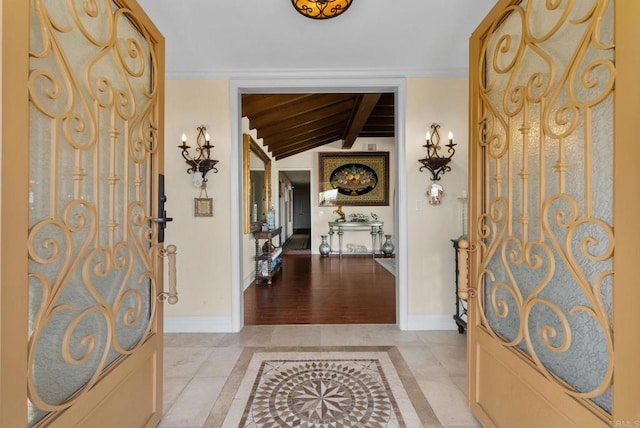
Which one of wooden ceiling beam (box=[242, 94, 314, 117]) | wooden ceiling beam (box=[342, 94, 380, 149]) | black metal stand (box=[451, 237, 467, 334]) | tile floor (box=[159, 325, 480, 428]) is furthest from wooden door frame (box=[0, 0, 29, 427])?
wooden ceiling beam (box=[342, 94, 380, 149])

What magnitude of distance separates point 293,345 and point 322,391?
63cm

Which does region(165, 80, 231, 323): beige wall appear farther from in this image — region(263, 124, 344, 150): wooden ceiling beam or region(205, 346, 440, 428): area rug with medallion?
region(263, 124, 344, 150): wooden ceiling beam

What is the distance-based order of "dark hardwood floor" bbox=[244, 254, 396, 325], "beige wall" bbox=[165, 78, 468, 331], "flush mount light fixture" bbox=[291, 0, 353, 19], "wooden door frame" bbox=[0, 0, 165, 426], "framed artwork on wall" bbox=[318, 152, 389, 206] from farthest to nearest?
1. "framed artwork on wall" bbox=[318, 152, 389, 206]
2. "dark hardwood floor" bbox=[244, 254, 396, 325]
3. "beige wall" bbox=[165, 78, 468, 331]
4. "flush mount light fixture" bbox=[291, 0, 353, 19]
5. "wooden door frame" bbox=[0, 0, 165, 426]

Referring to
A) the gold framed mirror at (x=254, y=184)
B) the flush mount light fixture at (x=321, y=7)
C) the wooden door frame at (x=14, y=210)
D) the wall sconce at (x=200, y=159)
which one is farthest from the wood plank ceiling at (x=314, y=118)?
the wooden door frame at (x=14, y=210)

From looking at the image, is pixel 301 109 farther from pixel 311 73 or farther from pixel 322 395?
pixel 322 395

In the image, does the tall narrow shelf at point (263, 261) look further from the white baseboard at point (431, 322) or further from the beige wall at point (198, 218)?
the white baseboard at point (431, 322)

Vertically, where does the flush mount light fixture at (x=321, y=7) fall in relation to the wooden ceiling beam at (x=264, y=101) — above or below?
below

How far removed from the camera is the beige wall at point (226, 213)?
253 centimetres

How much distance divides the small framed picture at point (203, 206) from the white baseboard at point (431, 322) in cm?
204

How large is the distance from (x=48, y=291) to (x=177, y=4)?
1.73 meters

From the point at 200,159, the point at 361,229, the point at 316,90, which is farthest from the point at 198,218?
the point at 361,229

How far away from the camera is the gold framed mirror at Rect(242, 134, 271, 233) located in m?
3.69

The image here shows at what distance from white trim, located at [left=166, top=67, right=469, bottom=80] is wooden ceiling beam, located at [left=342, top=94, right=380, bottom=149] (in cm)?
123

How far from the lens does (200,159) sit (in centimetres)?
249
